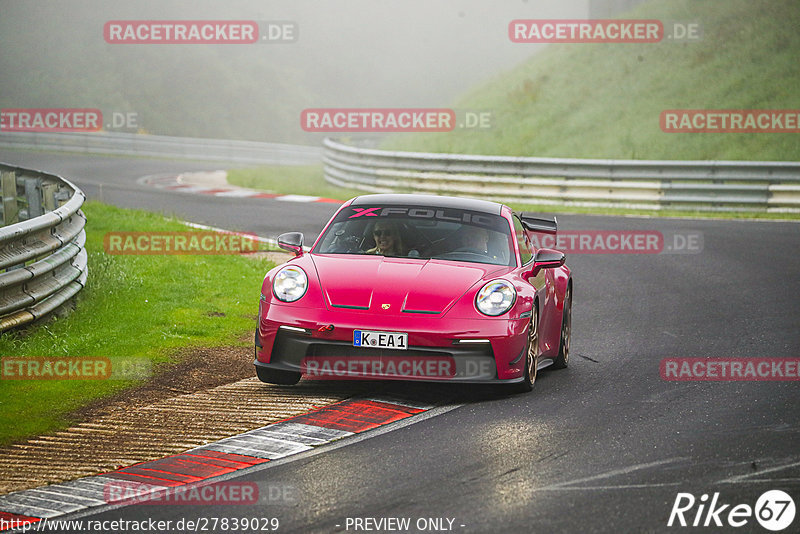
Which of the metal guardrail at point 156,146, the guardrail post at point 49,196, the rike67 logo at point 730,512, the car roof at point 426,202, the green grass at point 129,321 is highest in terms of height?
the metal guardrail at point 156,146

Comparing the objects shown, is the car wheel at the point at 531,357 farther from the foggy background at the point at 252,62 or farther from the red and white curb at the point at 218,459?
the foggy background at the point at 252,62

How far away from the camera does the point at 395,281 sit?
757 cm

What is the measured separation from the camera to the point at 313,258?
8109 millimetres

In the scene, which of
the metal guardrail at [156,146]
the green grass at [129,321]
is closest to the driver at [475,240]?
the green grass at [129,321]

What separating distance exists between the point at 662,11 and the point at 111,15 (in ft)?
127

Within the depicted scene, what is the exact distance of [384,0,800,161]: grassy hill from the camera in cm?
2764

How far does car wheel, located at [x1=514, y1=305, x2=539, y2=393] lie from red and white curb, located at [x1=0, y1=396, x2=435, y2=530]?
74 centimetres

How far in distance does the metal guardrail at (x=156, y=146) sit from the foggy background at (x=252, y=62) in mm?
13489

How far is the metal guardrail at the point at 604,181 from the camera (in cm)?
2156

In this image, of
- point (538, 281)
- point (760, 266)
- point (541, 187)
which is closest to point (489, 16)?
point (541, 187)

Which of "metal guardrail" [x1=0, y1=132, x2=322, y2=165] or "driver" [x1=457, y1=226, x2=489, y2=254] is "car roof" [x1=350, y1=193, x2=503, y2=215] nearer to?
"driver" [x1=457, y1=226, x2=489, y2=254]

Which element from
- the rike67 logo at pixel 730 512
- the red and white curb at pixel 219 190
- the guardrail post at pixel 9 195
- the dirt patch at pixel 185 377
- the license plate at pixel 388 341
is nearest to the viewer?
the rike67 logo at pixel 730 512

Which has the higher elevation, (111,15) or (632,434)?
(111,15)

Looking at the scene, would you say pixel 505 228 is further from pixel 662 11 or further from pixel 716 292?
pixel 662 11
